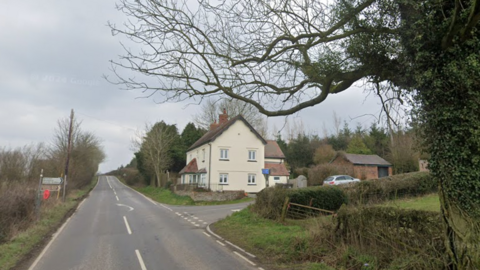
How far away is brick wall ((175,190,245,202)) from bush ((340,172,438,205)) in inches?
609

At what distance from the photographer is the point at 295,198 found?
15.3m

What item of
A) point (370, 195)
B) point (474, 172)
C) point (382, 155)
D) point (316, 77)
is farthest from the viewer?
point (382, 155)

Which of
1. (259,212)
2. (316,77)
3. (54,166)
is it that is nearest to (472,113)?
(316,77)

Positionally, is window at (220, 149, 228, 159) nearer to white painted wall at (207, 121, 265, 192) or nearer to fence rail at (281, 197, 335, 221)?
white painted wall at (207, 121, 265, 192)

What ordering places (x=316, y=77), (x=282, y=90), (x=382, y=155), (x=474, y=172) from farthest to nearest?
1. (x=382, y=155)
2. (x=282, y=90)
3. (x=316, y=77)
4. (x=474, y=172)

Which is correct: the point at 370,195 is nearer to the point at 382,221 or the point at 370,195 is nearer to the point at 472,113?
the point at 382,221

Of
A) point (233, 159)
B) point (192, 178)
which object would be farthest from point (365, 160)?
point (192, 178)

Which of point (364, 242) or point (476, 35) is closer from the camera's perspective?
point (476, 35)

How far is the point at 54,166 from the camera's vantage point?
3616 cm

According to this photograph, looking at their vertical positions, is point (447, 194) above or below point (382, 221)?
above

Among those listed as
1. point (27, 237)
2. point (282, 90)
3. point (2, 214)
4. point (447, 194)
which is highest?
point (282, 90)

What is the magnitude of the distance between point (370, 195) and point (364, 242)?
38.8 feet

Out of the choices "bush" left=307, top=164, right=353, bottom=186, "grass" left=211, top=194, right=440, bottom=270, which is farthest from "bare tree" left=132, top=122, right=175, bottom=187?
"grass" left=211, top=194, right=440, bottom=270

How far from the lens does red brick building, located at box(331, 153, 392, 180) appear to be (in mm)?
42562
